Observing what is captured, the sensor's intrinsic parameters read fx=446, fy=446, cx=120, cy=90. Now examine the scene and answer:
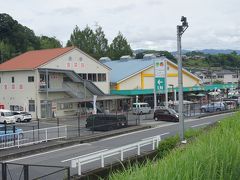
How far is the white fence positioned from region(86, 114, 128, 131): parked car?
606 cm

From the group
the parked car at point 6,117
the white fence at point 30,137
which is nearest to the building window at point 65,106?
the parked car at point 6,117

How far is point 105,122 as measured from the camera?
1484 inches

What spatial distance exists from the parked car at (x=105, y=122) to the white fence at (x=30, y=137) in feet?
19.9

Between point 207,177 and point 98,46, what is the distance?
98721 millimetres

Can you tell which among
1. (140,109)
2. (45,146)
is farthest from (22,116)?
(45,146)

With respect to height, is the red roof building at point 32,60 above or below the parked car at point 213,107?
above

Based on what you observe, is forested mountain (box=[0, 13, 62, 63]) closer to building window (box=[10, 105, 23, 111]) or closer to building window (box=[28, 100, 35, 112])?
building window (box=[10, 105, 23, 111])

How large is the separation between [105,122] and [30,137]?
9.75 metres

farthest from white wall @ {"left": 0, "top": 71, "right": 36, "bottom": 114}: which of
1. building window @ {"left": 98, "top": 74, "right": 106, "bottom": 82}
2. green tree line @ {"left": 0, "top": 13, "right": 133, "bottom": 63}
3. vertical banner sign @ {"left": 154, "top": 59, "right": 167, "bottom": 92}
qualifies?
green tree line @ {"left": 0, "top": 13, "right": 133, "bottom": 63}

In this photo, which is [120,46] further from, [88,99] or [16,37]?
[88,99]

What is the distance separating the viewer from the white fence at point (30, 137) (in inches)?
1029

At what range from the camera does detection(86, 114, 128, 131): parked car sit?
37.1m

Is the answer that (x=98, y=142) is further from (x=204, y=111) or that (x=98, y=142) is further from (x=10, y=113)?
(x=204, y=111)

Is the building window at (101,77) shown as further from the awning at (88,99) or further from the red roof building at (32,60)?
the red roof building at (32,60)
